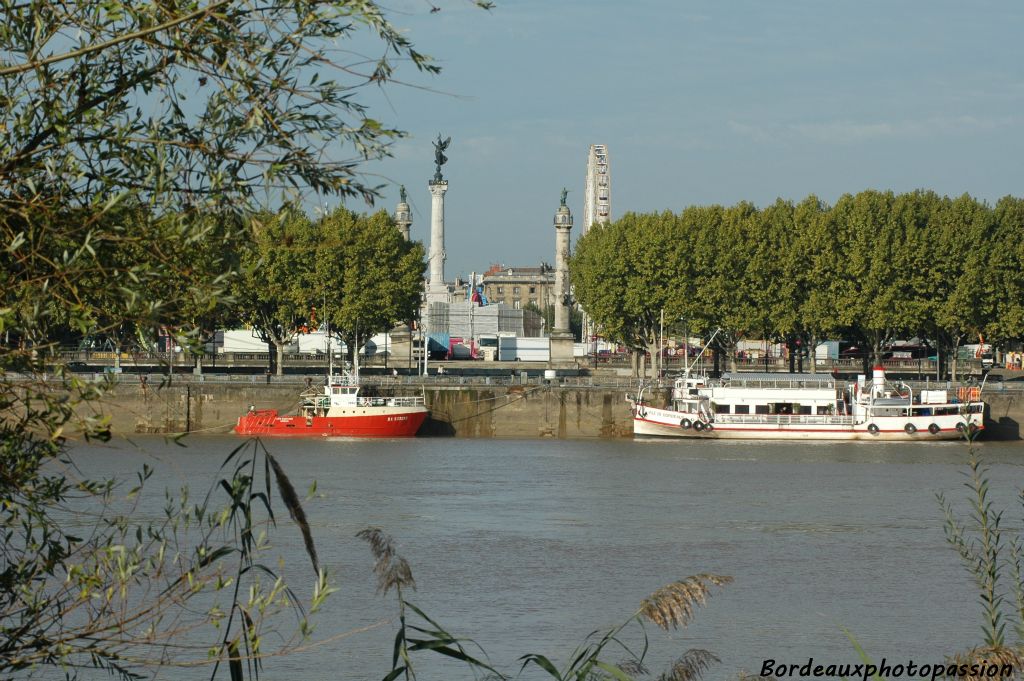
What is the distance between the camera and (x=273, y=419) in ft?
207

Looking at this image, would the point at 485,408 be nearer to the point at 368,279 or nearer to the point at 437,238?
the point at 368,279

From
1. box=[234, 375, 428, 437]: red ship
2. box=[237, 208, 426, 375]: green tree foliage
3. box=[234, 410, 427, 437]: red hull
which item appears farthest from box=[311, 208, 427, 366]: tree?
box=[234, 410, 427, 437]: red hull

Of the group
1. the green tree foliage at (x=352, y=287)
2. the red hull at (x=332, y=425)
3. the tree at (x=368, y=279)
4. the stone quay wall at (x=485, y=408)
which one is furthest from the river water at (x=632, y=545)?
the tree at (x=368, y=279)

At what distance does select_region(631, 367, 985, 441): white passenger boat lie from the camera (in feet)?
211

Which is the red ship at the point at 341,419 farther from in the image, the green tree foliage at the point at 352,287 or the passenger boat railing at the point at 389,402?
the green tree foliage at the point at 352,287

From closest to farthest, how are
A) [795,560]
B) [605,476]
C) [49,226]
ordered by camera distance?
[49,226], [795,560], [605,476]

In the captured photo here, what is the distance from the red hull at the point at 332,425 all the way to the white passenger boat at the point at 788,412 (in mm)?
11164

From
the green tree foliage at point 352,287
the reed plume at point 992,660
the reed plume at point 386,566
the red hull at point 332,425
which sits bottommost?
the red hull at point 332,425

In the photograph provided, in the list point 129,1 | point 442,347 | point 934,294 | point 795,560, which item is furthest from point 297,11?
point 442,347

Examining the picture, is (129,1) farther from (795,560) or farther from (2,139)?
(795,560)

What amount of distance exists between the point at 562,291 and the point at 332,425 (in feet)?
138

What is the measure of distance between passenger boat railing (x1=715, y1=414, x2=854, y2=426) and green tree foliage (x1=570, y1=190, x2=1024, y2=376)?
26.2 ft

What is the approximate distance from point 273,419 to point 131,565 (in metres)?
55.9

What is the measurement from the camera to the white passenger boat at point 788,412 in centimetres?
6419
